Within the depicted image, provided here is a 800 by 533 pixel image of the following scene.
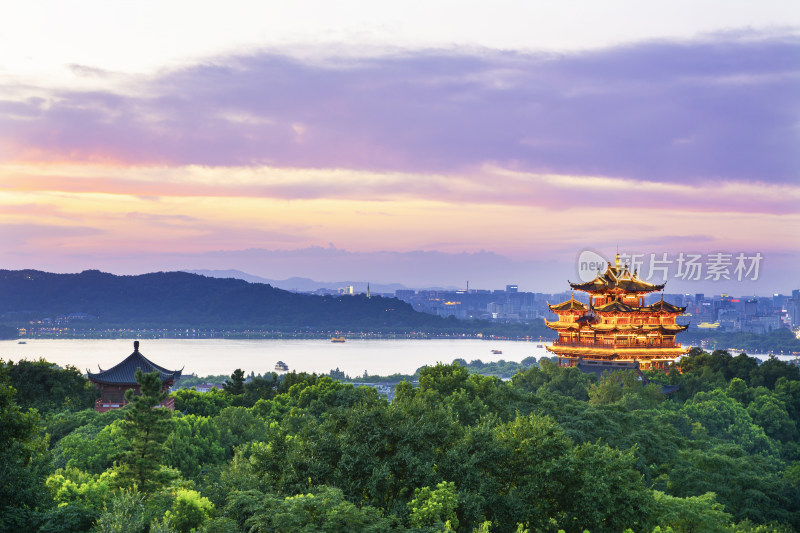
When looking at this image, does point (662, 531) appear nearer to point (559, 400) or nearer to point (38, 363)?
point (559, 400)

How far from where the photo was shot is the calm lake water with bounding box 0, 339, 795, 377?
99000 millimetres

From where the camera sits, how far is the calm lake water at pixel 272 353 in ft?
325

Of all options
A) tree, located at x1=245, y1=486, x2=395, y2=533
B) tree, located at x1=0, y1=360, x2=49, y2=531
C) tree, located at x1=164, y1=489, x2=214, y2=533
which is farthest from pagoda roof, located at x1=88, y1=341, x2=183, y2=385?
tree, located at x1=245, y1=486, x2=395, y2=533

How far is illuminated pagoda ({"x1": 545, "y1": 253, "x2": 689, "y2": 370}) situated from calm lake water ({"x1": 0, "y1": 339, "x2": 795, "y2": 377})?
105 feet

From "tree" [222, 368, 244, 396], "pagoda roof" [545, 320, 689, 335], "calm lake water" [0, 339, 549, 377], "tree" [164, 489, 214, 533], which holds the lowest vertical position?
"calm lake water" [0, 339, 549, 377]

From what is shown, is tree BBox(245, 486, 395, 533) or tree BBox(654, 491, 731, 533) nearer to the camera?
tree BBox(245, 486, 395, 533)

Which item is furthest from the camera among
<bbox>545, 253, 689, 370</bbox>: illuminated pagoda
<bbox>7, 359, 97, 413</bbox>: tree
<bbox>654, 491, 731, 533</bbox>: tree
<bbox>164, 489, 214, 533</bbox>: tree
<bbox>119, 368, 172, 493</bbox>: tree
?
<bbox>545, 253, 689, 370</bbox>: illuminated pagoda

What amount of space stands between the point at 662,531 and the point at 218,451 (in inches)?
612

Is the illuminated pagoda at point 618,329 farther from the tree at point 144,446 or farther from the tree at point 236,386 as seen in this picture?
the tree at point 144,446

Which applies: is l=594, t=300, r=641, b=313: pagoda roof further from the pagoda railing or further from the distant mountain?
the distant mountain

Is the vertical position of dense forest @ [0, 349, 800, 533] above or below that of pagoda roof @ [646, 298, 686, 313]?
below

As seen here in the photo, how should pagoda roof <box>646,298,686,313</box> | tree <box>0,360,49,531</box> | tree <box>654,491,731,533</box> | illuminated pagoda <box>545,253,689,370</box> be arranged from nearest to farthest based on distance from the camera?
tree <box>0,360,49,531</box>
tree <box>654,491,731,533</box>
illuminated pagoda <box>545,253,689,370</box>
pagoda roof <box>646,298,686,313</box>

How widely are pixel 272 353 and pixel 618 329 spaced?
245 feet

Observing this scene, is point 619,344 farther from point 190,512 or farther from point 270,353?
point 270,353
